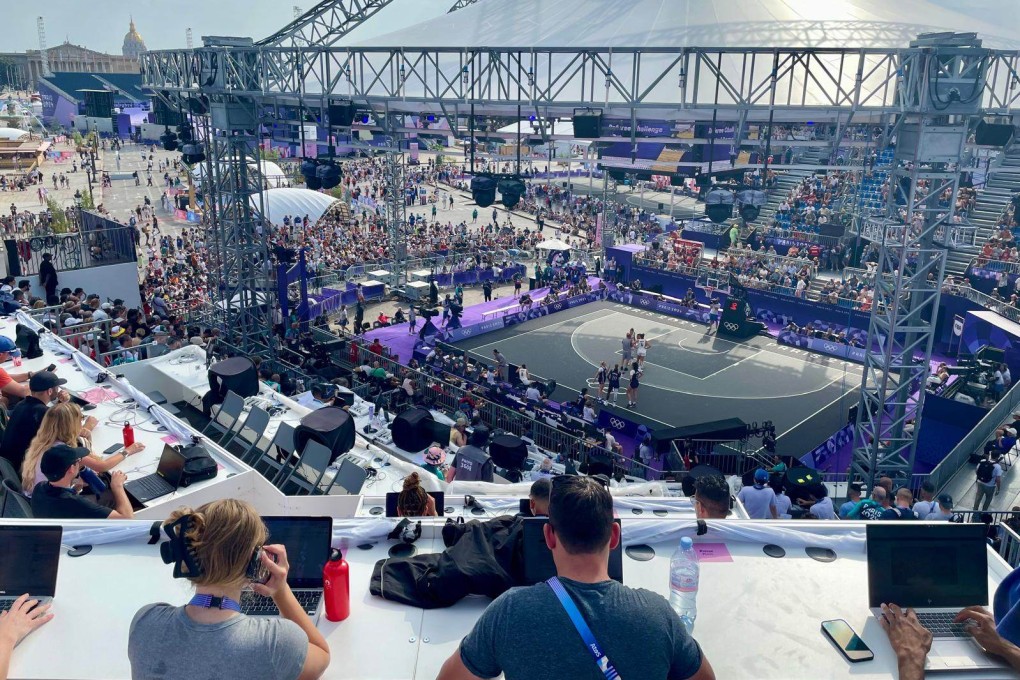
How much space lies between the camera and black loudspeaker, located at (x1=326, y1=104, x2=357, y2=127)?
17969mm

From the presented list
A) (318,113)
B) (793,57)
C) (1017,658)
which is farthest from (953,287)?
(1017,658)

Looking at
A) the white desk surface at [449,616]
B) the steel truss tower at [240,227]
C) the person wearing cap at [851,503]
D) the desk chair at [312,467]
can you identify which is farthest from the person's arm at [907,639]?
the steel truss tower at [240,227]

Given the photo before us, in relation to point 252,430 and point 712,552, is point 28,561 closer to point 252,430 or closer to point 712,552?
point 712,552

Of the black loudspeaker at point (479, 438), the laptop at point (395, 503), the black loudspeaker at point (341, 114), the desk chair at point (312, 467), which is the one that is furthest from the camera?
the black loudspeaker at point (341, 114)

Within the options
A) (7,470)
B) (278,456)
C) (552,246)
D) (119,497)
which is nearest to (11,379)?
(7,470)

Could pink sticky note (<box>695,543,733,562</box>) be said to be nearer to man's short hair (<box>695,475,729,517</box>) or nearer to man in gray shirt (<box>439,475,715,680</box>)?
man's short hair (<box>695,475,729,517</box>)

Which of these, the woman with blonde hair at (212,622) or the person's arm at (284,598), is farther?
the person's arm at (284,598)

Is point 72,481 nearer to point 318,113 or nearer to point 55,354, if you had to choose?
point 55,354

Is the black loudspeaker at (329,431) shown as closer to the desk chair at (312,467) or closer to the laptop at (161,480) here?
the desk chair at (312,467)

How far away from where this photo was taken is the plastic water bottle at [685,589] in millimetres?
3809

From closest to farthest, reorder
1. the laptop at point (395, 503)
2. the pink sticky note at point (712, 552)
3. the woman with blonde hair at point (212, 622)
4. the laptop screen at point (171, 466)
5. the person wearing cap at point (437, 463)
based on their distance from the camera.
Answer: the woman with blonde hair at point (212, 622), the pink sticky note at point (712, 552), the laptop at point (395, 503), the laptop screen at point (171, 466), the person wearing cap at point (437, 463)

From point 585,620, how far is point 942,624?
232cm

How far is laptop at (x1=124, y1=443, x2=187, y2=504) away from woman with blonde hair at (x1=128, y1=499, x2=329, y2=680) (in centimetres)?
434

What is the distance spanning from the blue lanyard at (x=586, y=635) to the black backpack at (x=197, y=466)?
5521mm
